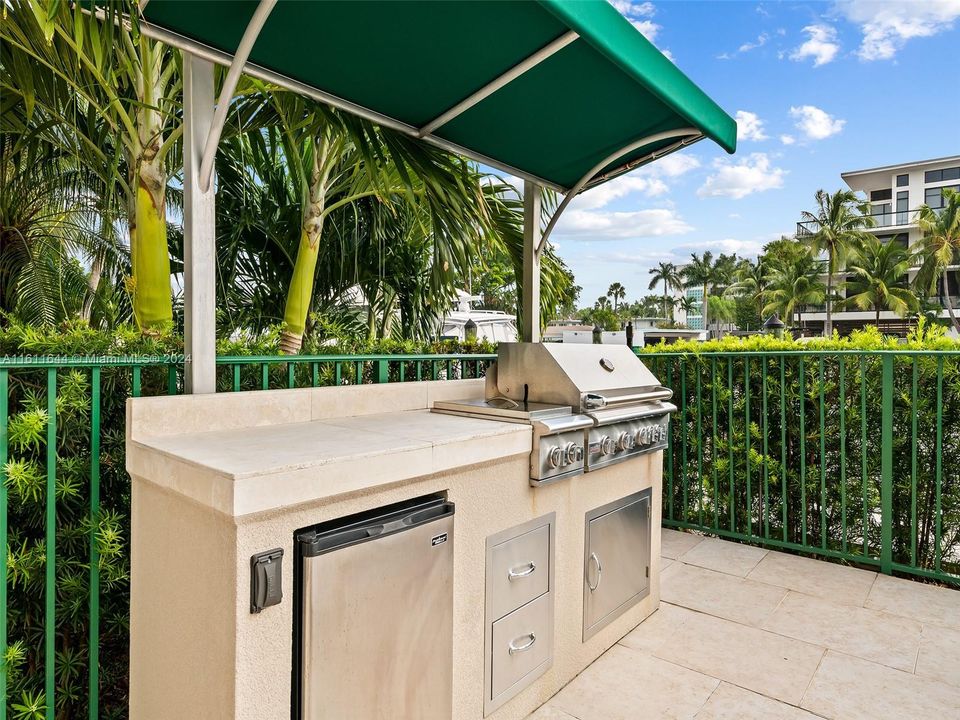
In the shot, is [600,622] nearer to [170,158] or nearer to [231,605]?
[231,605]

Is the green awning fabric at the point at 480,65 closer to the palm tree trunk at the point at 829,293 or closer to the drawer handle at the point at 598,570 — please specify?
the drawer handle at the point at 598,570

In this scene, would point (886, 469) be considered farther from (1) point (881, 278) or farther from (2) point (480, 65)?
(1) point (881, 278)

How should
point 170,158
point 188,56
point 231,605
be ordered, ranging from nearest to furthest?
1. point 231,605
2. point 188,56
3. point 170,158

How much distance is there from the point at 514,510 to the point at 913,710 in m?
1.78

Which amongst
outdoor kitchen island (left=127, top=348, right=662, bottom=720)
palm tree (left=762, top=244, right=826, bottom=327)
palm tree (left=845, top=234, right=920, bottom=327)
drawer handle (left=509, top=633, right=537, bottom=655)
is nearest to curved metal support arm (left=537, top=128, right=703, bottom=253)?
outdoor kitchen island (left=127, top=348, right=662, bottom=720)

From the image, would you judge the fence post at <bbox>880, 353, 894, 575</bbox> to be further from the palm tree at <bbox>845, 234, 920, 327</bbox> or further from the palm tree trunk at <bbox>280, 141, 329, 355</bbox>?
the palm tree at <bbox>845, 234, 920, 327</bbox>

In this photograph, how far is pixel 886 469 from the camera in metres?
3.43

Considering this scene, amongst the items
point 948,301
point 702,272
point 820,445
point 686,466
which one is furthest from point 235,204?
point 702,272

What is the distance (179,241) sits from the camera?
15.3 ft

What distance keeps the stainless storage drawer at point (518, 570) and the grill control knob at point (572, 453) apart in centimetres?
26

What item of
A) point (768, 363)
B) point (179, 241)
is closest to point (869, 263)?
point (768, 363)

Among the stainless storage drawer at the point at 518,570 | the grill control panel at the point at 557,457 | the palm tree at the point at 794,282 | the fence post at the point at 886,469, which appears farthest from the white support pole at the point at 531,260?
the palm tree at the point at 794,282

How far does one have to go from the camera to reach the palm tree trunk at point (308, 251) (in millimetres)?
3932

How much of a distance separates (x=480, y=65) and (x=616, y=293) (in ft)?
278
